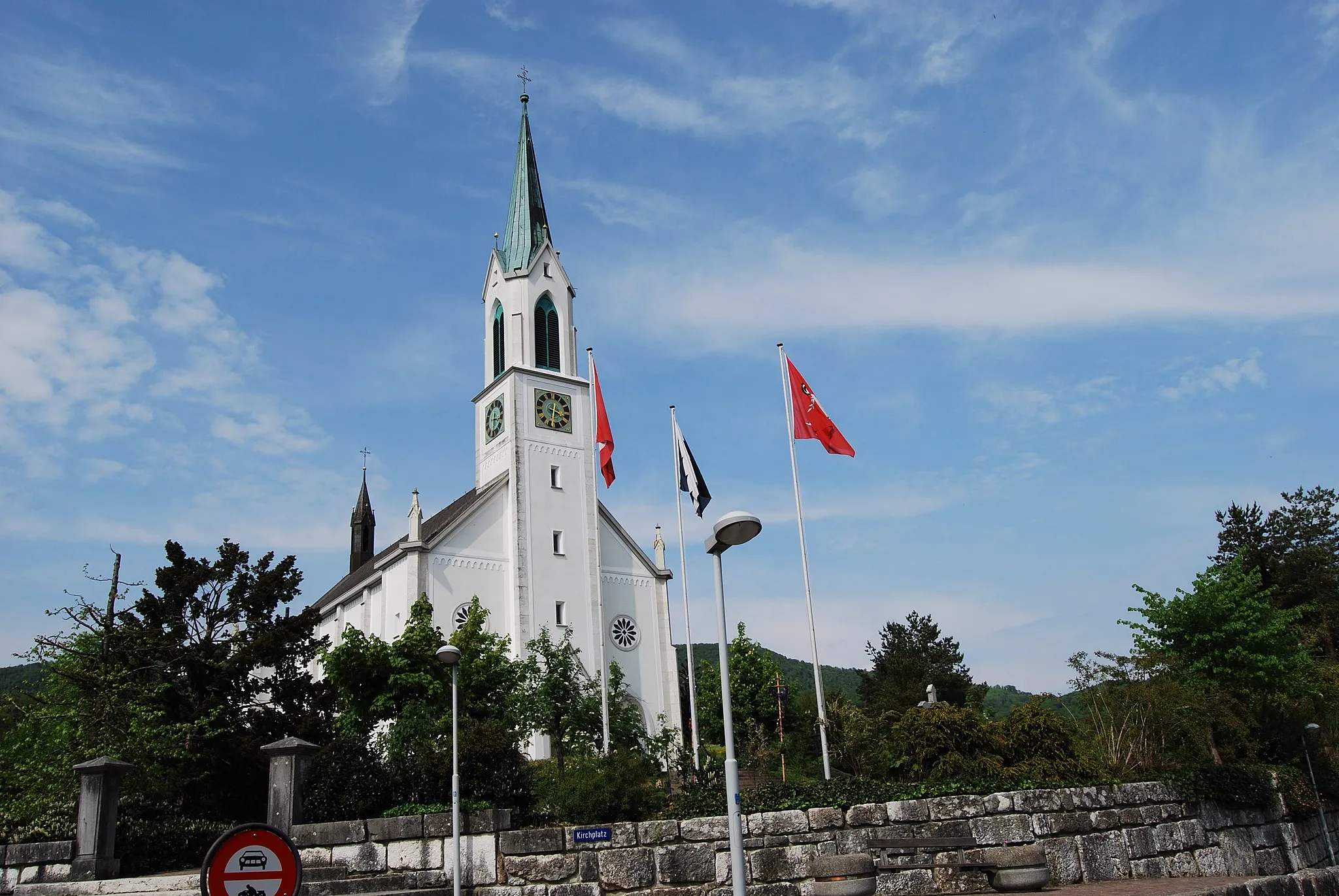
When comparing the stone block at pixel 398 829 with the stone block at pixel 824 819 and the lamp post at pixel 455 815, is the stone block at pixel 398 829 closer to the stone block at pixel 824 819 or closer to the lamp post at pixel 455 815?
the lamp post at pixel 455 815

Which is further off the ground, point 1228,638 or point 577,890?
point 1228,638

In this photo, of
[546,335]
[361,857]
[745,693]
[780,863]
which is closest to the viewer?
[780,863]

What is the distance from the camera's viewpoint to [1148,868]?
18.1 m

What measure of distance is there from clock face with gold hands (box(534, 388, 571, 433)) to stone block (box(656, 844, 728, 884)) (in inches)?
1108

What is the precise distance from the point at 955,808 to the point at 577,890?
266 inches

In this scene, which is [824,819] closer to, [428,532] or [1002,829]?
[1002,829]

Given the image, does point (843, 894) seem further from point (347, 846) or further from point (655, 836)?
point (347, 846)

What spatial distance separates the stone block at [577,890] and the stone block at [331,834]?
3.66 metres

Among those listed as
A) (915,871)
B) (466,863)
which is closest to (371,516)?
(466,863)

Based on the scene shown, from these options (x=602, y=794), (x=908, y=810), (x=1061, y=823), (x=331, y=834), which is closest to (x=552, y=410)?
(x=602, y=794)

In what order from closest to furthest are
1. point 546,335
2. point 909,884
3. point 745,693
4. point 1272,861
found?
point 909,884 < point 1272,861 < point 546,335 < point 745,693

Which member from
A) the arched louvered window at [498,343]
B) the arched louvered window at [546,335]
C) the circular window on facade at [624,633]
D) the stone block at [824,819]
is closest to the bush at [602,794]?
the stone block at [824,819]

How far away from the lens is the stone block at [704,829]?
675 inches

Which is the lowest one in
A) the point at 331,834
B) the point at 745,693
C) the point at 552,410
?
the point at 331,834
